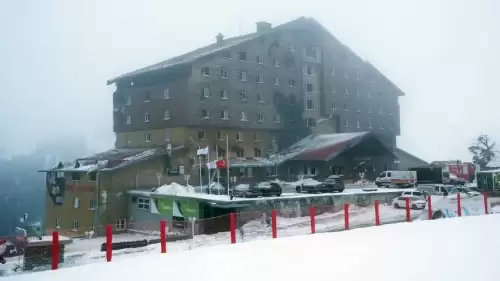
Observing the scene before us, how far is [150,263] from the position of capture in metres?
8.73

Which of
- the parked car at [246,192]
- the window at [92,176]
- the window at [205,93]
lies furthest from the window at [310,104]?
the window at [92,176]

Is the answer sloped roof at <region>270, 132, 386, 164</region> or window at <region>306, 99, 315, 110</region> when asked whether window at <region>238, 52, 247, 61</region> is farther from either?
sloped roof at <region>270, 132, 386, 164</region>

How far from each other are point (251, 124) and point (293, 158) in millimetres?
4244

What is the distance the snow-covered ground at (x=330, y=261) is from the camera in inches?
279

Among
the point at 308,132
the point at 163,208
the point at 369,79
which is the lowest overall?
the point at 163,208

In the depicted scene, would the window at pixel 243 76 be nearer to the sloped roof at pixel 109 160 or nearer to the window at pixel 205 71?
the window at pixel 205 71

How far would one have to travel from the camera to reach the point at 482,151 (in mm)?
29594

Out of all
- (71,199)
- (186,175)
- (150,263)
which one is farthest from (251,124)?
(150,263)

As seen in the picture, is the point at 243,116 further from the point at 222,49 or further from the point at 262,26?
the point at 262,26

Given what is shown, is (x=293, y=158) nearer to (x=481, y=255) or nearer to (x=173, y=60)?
(x=173, y=60)

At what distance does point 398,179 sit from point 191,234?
61.9 feet

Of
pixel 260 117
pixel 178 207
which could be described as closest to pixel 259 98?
pixel 260 117

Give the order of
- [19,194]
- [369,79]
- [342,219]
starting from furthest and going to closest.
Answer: [369,79] < [19,194] < [342,219]

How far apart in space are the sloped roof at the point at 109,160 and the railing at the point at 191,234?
8522mm
